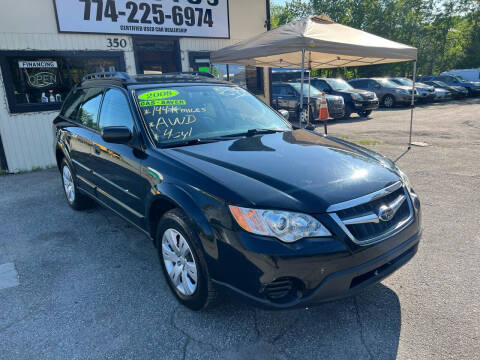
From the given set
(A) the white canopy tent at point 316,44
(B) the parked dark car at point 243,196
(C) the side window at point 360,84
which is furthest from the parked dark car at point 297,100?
(B) the parked dark car at point 243,196

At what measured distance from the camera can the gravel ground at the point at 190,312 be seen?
2.28m

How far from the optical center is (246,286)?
2121mm

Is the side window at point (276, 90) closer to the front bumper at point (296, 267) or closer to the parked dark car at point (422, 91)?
the parked dark car at point (422, 91)

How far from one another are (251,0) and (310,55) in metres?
2.65

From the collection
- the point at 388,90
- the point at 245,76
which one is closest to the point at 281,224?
the point at 245,76

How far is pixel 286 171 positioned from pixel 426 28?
3733cm

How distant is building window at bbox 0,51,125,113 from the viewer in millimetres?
6973

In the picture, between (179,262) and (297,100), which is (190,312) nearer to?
(179,262)

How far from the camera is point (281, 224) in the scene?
2086 mm

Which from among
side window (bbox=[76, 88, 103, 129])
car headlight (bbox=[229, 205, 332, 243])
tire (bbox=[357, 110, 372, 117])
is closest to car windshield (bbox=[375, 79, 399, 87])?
tire (bbox=[357, 110, 372, 117])

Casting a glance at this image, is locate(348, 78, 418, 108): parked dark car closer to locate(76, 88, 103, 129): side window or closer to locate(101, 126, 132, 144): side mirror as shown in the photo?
locate(76, 88, 103, 129): side window

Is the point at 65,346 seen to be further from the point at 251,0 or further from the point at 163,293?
the point at 251,0

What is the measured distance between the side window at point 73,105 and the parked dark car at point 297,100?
9.12 m

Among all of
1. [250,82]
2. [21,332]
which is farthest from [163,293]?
[250,82]
